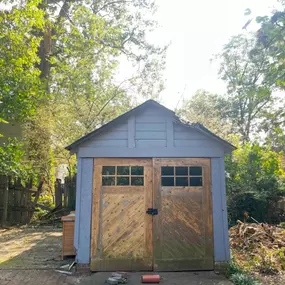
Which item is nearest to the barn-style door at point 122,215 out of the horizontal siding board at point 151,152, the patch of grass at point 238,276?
the horizontal siding board at point 151,152

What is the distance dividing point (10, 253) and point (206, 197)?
16.4 feet

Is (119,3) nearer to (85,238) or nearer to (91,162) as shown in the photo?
(91,162)

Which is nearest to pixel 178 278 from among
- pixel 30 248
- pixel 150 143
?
pixel 150 143

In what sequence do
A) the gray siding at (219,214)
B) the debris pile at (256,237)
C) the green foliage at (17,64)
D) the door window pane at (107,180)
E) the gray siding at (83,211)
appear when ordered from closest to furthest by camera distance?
the gray siding at (83,211) < the gray siding at (219,214) < the door window pane at (107,180) < the debris pile at (256,237) < the green foliage at (17,64)

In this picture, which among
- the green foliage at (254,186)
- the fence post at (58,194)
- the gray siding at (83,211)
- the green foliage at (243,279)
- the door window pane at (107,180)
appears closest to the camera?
the green foliage at (243,279)

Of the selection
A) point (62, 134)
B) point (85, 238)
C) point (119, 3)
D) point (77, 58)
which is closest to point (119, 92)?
point (77, 58)

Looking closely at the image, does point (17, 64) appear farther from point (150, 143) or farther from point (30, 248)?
point (150, 143)

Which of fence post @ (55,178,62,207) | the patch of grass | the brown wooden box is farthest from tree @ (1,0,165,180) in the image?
the patch of grass

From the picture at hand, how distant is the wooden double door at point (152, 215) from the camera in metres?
5.73

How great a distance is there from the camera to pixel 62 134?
44.8 ft

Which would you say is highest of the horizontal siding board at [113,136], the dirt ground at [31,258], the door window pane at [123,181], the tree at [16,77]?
the tree at [16,77]

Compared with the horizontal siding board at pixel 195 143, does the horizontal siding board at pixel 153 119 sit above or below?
above

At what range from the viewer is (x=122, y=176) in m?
5.96

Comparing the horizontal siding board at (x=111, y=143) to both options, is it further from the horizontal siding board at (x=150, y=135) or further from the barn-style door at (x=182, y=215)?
the barn-style door at (x=182, y=215)
